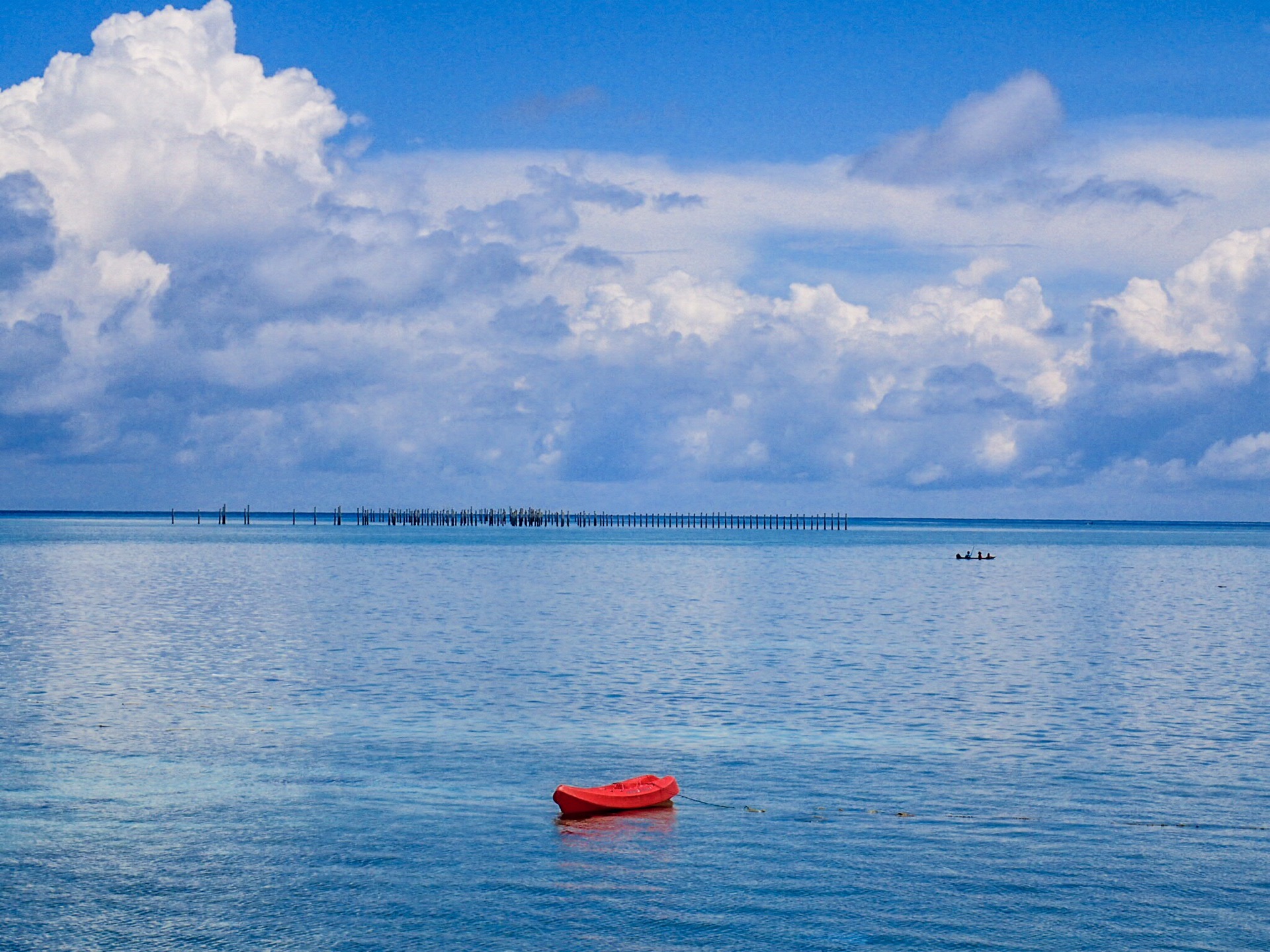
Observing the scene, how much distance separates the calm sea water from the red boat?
1.17 feet

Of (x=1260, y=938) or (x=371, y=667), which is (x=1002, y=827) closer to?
(x=1260, y=938)

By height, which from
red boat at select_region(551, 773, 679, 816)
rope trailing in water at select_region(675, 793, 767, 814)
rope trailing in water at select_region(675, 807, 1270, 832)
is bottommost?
rope trailing in water at select_region(675, 807, 1270, 832)

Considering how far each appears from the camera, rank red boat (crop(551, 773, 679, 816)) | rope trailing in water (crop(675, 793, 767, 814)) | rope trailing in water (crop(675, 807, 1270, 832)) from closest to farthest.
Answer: rope trailing in water (crop(675, 807, 1270, 832)) → red boat (crop(551, 773, 679, 816)) → rope trailing in water (crop(675, 793, 767, 814))

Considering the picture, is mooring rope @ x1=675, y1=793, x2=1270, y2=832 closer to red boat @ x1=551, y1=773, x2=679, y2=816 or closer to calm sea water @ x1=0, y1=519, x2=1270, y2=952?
calm sea water @ x1=0, y1=519, x2=1270, y2=952

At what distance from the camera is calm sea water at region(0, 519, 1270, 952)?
16.4 m

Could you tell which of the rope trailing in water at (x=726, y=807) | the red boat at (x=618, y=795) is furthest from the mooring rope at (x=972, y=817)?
the red boat at (x=618, y=795)

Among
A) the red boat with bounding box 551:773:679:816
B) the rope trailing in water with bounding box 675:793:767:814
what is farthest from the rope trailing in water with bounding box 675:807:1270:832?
the red boat with bounding box 551:773:679:816

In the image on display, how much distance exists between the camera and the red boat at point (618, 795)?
70.1ft

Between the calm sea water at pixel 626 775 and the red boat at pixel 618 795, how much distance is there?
1.17 feet

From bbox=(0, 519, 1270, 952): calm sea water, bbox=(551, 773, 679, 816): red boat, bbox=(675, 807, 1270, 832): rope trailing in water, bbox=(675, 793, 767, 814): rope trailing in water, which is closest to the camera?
bbox=(0, 519, 1270, 952): calm sea water

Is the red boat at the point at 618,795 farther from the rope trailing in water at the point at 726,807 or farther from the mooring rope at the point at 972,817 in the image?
the mooring rope at the point at 972,817

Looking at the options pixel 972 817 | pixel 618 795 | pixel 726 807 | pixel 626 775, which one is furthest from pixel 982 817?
pixel 626 775

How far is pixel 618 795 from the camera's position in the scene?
71.4ft

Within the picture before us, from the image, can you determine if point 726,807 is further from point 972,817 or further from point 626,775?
point 972,817
